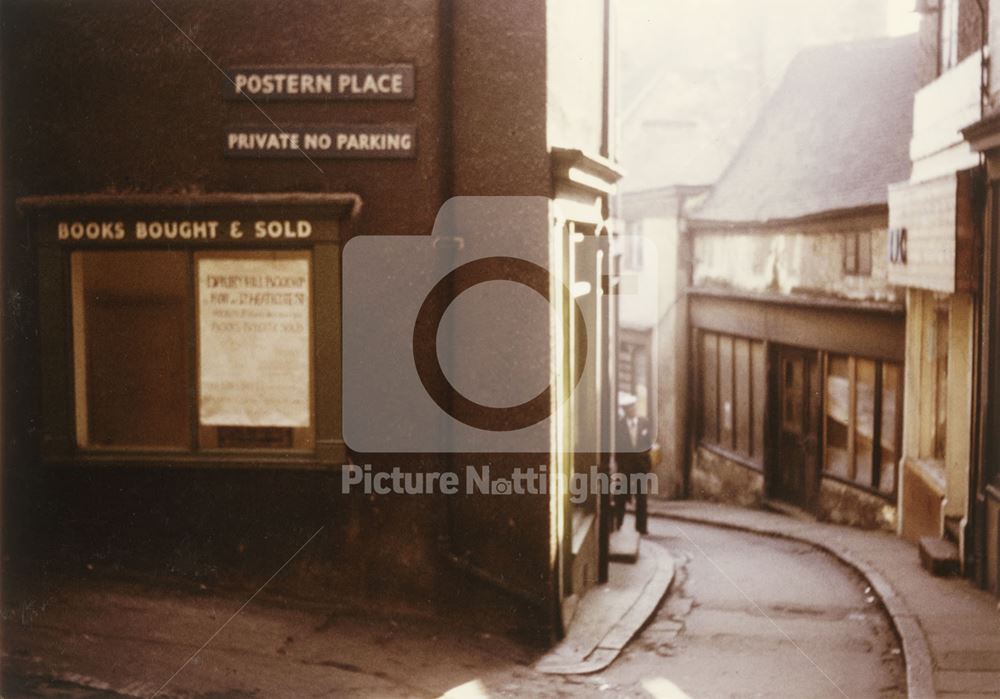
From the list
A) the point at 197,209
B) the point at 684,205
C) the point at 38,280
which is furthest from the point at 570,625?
the point at 684,205

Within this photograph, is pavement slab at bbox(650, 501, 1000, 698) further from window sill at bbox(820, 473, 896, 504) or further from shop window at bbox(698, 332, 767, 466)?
shop window at bbox(698, 332, 767, 466)

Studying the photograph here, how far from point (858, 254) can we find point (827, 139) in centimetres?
369

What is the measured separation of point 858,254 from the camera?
1469 centimetres

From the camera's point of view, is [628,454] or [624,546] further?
[628,454]

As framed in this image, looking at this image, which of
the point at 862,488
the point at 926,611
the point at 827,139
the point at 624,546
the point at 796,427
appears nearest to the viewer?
the point at 926,611

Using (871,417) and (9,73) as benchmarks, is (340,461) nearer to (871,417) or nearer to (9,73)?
(9,73)

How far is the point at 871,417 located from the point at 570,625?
772 centimetres

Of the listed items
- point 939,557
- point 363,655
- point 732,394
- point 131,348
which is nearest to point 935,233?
point 939,557

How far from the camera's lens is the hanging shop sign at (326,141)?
745 centimetres

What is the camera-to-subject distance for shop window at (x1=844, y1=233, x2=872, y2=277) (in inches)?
567

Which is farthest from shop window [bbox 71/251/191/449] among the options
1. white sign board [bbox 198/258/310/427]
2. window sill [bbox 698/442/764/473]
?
window sill [bbox 698/442/764/473]

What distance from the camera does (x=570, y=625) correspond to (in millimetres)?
8336

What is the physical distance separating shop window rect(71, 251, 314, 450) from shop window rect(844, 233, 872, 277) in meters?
9.36

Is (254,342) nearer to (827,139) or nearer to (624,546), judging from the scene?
(624,546)
